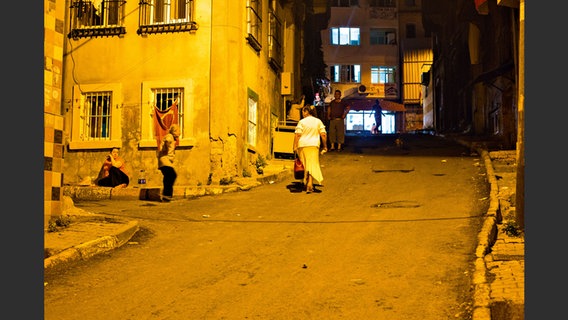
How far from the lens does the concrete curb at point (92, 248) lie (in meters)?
8.42

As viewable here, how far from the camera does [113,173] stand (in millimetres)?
17172

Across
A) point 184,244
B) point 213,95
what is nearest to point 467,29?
point 213,95

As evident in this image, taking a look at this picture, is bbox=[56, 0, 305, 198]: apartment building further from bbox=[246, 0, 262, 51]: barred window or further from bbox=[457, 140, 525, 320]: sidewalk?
bbox=[457, 140, 525, 320]: sidewalk

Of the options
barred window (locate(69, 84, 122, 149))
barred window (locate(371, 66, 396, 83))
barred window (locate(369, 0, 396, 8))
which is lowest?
barred window (locate(69, 84, 122, 149))

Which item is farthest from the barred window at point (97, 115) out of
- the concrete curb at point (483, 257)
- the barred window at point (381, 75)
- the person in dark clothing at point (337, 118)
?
the barred window at point (381, 75)

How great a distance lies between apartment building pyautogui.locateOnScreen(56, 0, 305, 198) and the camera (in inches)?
706

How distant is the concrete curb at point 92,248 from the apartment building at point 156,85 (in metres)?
7.42

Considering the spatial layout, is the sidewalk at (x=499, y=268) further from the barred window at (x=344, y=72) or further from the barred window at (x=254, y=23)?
the barred window at (x=344, y=72)

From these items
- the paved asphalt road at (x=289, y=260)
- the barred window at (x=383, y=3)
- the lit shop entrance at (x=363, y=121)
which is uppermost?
the barred window at (x=383, y=3)

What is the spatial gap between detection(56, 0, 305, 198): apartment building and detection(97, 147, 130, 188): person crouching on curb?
843 mm

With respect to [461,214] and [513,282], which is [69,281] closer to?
[513,282]

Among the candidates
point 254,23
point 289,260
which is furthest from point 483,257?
point 254,23

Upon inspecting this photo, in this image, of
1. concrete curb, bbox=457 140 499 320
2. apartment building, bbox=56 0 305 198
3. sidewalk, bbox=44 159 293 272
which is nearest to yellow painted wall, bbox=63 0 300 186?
apartment building, bbox=56 0 305 198

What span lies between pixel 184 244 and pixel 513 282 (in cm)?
469
